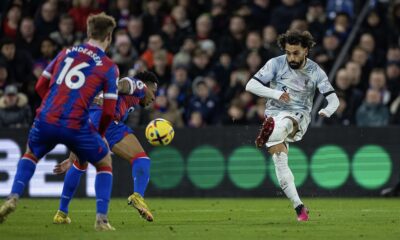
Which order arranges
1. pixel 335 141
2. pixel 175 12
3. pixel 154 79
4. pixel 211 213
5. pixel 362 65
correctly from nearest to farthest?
pixel 154 79, pixel 211 213, pixel 335 141, pixel 362 65, pixel 175 12

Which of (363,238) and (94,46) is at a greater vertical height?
(94,46)

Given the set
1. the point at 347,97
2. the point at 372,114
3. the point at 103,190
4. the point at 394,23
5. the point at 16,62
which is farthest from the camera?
the point at 394,23

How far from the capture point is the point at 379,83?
18219 millimetres

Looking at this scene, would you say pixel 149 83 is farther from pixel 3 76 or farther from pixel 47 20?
pixel 47 20

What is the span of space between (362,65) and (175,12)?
13.7 ft

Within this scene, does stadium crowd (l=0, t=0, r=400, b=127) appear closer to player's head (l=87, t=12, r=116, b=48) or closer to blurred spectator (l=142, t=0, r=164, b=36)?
blurred spectator (l=142, t=0, r=164, b=36)

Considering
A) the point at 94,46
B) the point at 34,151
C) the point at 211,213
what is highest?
the point at 94,46

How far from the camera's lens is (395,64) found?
18891 millimetres

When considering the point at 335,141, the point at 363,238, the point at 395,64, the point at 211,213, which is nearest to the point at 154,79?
the point at 211,213

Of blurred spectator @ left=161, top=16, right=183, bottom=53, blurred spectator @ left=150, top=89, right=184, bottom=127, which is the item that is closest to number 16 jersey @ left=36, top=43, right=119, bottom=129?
blurred spectator @ left=150, top=89, right=184, bottom=127

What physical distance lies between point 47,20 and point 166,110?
3702 mm

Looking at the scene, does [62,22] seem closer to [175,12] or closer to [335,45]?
[175,12]

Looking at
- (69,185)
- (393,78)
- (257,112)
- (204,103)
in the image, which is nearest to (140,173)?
(69,185)

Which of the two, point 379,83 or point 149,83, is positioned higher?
point 149,83
